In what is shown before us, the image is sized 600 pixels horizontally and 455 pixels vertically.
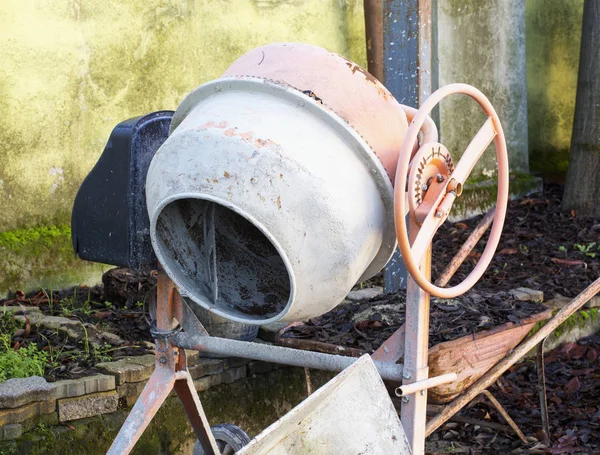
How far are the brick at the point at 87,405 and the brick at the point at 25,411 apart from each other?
1.7 inches

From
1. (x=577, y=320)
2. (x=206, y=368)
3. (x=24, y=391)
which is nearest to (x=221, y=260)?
(x=24, y=391)

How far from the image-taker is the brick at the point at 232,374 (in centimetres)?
401

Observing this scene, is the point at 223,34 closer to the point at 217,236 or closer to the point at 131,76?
the point at 131,76

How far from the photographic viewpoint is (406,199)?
2410 millimetres

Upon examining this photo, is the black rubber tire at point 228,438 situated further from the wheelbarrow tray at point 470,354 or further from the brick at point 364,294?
the brick at point 364,294

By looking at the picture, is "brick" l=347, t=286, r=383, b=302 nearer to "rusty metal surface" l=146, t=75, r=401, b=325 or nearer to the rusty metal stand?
the rusty metal stand

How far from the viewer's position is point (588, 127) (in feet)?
21.7

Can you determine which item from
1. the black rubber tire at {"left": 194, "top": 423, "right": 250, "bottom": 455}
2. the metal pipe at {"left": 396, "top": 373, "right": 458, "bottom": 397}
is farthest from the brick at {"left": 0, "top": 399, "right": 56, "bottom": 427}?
the metal pipe at {"left": 396, "top": 373, "right": 458, "bottom": 397}

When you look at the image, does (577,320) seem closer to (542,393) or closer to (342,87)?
(542,393)

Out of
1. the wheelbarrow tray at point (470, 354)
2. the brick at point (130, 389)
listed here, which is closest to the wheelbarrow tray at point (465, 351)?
the wheelbarrow tray at point (470, 354)

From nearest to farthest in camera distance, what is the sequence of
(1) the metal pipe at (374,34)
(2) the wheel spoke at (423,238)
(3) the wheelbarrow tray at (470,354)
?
(2) the wheel spoke at (423,238)
(3) the wheelbarrow tray at (470,354)
(1) the metal pipe at (374,34)

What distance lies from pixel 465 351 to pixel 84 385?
1.41 m

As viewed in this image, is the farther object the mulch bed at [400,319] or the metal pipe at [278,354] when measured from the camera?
the mulch bed at [400,319]

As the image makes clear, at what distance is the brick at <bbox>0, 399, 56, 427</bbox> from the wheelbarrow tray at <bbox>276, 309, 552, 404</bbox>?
35.5 inches
